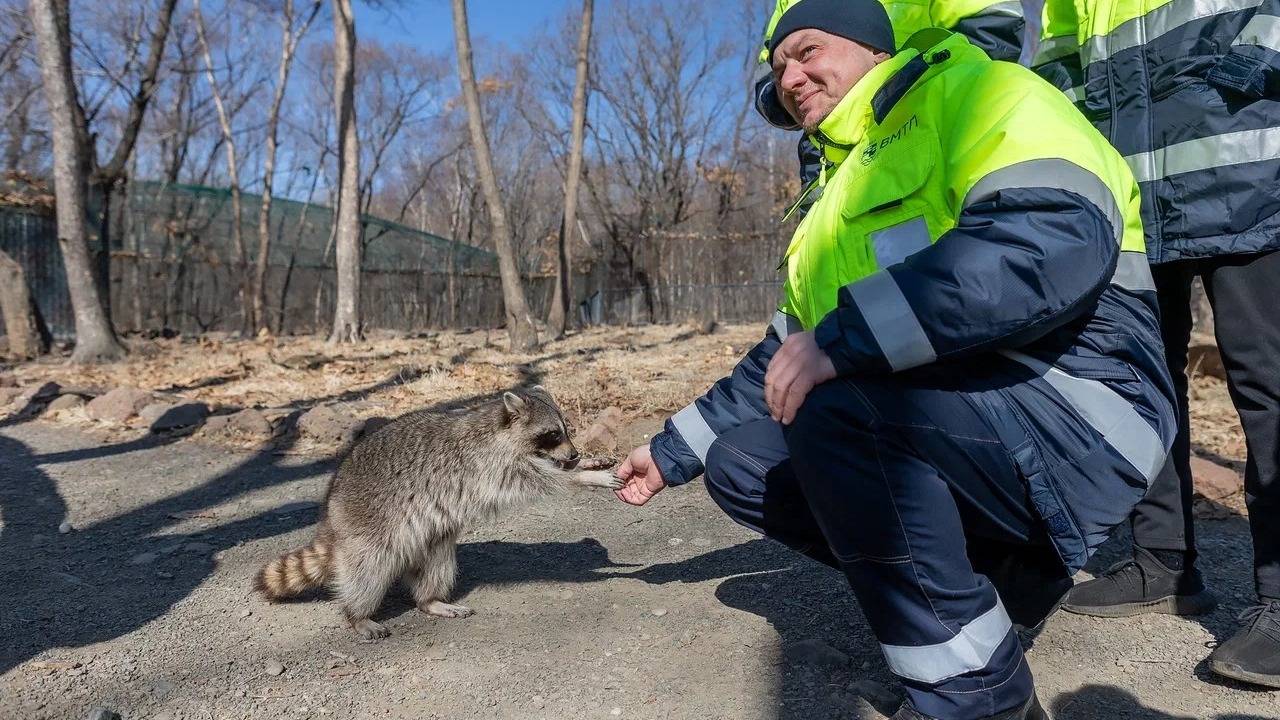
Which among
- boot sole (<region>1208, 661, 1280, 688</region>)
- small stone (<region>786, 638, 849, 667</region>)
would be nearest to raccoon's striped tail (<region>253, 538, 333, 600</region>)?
small stone (<region>786, 638, 849, 667</region>)

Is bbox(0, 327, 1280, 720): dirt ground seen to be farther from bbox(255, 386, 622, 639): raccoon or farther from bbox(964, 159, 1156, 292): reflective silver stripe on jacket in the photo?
bbox(964, 159, 1156, 292): reflective silver stripe on jacket

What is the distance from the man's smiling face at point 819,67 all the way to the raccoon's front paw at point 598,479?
1.56 m

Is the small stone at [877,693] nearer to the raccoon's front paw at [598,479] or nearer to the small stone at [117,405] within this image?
the raccoon's front paw at [598,479]

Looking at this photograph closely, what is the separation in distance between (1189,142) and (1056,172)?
3.60 ft

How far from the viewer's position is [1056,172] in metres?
1.62

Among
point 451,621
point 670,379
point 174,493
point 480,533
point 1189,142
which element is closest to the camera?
point 1189,142

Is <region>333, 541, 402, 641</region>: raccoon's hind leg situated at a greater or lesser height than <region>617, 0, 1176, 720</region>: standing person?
lesser

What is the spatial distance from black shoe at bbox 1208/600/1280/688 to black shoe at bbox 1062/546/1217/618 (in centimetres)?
40

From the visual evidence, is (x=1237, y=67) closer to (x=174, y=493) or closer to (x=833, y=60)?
(x=833, y=60)

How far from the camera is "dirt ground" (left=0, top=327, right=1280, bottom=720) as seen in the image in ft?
7.34

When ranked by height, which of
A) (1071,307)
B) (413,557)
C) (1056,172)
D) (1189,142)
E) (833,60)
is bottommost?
(413,557)

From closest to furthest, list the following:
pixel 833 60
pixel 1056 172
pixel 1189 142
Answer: pixel 1056 172
pixel 833 60
pixel 1189 142

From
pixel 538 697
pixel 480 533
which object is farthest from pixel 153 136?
pixel 538 697

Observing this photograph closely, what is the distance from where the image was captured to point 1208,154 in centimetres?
234
